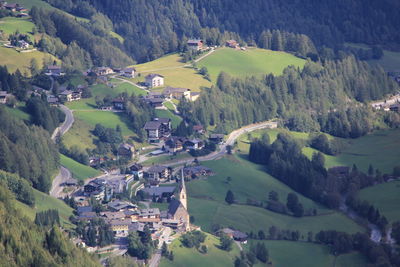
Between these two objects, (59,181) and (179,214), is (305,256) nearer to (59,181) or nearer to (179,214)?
(179,214)

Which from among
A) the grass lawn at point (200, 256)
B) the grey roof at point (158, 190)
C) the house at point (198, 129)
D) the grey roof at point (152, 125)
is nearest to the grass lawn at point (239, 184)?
the grey roof at point (158, 190)

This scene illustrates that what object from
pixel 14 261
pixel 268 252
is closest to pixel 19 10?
pixel 268 252

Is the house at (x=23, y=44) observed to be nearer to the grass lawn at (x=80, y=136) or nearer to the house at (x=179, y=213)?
the grass lawn at (x=80, y=136)

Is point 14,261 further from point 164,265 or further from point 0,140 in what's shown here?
point 0,140

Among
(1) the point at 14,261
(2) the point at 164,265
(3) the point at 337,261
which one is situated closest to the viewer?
(1) the point at 14,261

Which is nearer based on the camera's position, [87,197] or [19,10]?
[87,197]

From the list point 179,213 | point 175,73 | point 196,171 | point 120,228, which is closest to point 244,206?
point 196,171

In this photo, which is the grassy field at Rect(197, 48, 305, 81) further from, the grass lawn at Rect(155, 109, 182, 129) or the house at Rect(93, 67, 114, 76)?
the grass lawn at Rect(155, 109, 182, 129)
